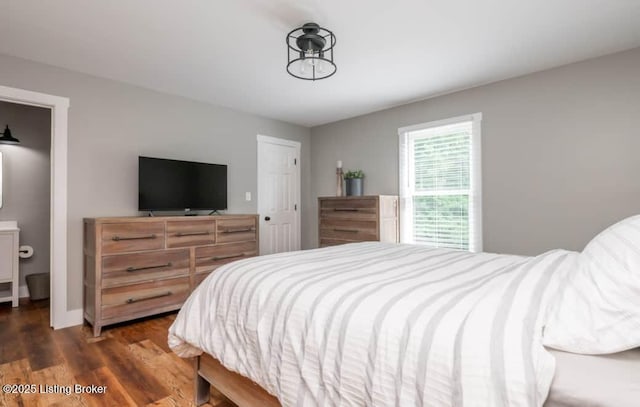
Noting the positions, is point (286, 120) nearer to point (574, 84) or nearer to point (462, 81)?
point (462, 81)

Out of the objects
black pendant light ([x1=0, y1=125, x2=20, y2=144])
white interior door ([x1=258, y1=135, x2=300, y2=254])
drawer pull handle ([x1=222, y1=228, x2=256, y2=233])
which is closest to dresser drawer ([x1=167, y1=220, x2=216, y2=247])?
drawer pull handle ([x1=222, y1=228, x2=256, y2=233])

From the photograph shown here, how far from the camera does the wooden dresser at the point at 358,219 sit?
3.74 m

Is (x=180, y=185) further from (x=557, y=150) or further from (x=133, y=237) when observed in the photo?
(x=557, y=150)

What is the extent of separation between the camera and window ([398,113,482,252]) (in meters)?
3.52

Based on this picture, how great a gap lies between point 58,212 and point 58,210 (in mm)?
18

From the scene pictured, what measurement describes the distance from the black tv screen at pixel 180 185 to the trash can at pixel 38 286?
1734 mm

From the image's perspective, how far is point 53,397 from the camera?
1.81 meters

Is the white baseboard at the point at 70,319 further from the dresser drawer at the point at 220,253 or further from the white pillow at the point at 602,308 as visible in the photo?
the white pillow at the point at 602,308

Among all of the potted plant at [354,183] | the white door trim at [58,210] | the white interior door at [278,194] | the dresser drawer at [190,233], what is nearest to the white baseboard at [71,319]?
the white door trim at [58,210]

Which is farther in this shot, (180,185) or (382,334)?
(180,185)

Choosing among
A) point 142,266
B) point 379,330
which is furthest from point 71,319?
point 379,330

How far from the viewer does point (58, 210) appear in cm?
292

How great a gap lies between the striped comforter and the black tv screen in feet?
6.79

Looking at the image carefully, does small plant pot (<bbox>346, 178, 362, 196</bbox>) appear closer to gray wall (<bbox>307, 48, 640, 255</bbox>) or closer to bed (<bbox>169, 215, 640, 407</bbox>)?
gray wall (<bbox>307, 48, 640, 255</bbox>)
